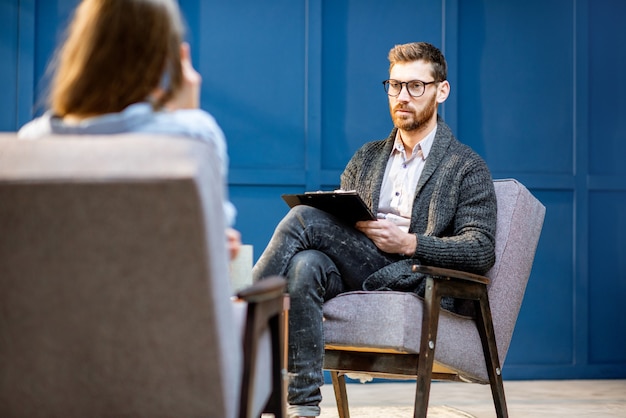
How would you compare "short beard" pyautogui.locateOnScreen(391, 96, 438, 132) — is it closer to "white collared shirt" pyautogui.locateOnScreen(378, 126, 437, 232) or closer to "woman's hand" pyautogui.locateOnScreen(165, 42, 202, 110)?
"white collared shirt" pyautogui.locateOnScreen(378, 126, 437, 232)

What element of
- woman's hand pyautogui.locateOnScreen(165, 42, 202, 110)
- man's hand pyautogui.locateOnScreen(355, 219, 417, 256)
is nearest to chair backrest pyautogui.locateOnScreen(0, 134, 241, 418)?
woman's hand pyautogui.locateOnScreen(165, 42, 202, 110)

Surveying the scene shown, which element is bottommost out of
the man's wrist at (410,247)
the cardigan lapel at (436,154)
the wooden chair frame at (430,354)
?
the wooden chair frame at (430,354)

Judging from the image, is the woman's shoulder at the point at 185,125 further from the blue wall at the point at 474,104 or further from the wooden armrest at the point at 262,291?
the blue wall at the point at 474,104

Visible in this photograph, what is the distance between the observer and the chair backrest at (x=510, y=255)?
2.76 metres

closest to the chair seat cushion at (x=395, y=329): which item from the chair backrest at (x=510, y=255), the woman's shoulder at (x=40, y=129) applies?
the chair backrest at (x=510, y=255)

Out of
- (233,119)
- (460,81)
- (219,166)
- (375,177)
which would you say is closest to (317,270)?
(375,177)

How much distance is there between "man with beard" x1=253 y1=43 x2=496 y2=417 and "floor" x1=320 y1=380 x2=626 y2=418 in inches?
36.0

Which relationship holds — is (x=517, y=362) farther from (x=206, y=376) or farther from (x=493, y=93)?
(x=206, y=376)

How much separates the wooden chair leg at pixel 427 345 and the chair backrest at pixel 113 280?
1.19m

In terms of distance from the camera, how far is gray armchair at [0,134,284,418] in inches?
51.4

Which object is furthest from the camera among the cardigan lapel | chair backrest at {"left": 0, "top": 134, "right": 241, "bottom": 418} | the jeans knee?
the cardigan lapel

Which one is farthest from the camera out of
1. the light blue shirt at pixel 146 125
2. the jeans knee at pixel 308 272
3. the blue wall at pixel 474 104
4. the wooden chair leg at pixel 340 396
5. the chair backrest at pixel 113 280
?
the blue wall at pixel 474 104

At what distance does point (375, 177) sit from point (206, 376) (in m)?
1.82

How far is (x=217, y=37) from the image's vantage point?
14.7ft
